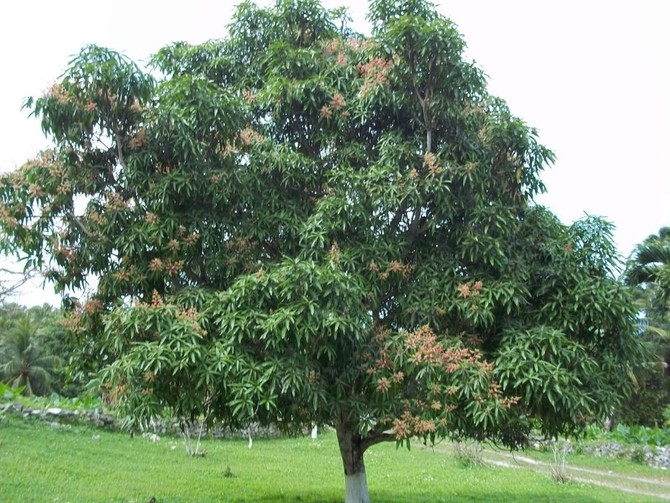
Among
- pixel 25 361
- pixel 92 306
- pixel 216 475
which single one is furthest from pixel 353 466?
pixel 25 361

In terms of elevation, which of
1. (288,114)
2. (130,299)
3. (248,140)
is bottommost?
(130,299)

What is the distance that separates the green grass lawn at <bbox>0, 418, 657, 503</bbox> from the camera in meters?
9.80

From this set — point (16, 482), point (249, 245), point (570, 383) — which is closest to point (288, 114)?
point (249, 245)

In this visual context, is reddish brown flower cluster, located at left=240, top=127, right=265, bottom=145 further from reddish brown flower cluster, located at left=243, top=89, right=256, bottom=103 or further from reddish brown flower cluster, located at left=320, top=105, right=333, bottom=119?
reddish brown flower cluster, located at left=320, top=105, right=333, bottom=119

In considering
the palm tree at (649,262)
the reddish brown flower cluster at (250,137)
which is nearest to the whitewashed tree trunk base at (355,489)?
the reddish brown flower cluster at (250,137)

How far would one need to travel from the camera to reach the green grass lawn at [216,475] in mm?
9805

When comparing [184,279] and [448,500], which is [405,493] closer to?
[448,500]

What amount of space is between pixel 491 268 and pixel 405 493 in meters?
5.90

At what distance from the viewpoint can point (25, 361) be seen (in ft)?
85.5

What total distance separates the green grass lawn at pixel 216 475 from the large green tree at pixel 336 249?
10.9 ft

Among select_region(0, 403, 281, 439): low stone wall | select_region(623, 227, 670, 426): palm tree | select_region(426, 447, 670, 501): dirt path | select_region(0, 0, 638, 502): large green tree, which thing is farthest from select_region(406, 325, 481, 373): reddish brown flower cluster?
select_region(623, 227, 670, 426): palm tree

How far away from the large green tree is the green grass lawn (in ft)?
10.9

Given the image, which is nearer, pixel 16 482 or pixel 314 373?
pixel 314 373

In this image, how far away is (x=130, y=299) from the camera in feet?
21.5
